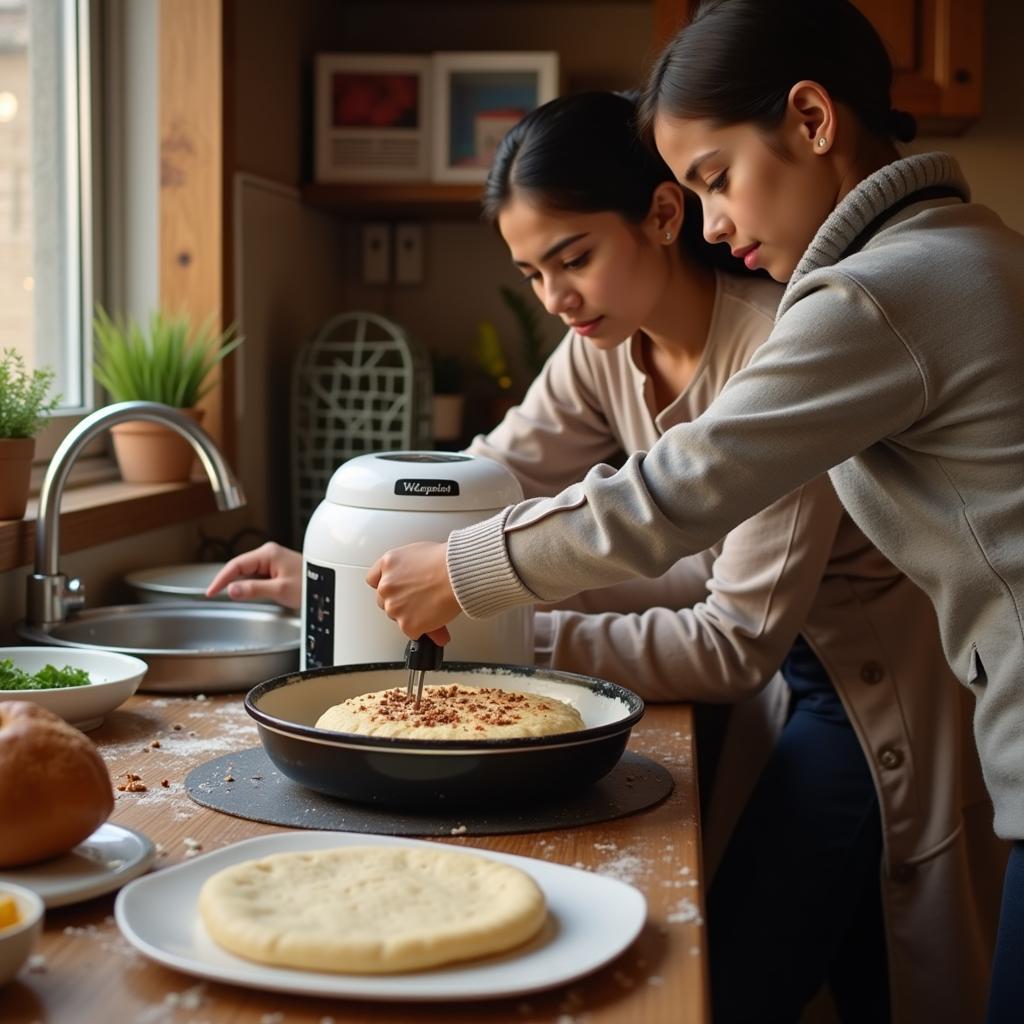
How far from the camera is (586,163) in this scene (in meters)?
1.61

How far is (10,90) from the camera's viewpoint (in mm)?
2039

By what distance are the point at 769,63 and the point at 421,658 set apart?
58 centimetres

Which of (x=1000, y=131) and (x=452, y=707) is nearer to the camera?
(x=452, y=707)

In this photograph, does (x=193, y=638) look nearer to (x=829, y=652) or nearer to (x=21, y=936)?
(x=829, y=652)

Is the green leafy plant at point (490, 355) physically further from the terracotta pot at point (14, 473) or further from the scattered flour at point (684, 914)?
the scattered flour at point (684, 914)

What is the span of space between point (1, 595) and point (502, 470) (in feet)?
2.00

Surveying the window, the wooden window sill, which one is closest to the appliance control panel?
the wooden window sill

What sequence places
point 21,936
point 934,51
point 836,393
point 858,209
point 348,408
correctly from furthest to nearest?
point 934,51 < point 348,408 < point 858,209 < point 836,393 < point 21,936

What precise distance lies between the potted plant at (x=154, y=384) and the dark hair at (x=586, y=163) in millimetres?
621

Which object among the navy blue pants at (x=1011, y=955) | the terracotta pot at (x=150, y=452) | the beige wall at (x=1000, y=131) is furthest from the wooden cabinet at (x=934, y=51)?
the navy blue pants at (x=1011, y=955)

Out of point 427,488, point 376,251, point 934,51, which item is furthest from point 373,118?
point 427,488

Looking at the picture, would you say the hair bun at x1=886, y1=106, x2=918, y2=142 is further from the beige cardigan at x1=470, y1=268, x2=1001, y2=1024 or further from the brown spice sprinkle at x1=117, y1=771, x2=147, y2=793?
the brown spice sprinkle at x1=117, y1=771, x2=147, y2=793

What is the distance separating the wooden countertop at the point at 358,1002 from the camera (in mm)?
710

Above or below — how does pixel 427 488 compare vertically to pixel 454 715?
above
